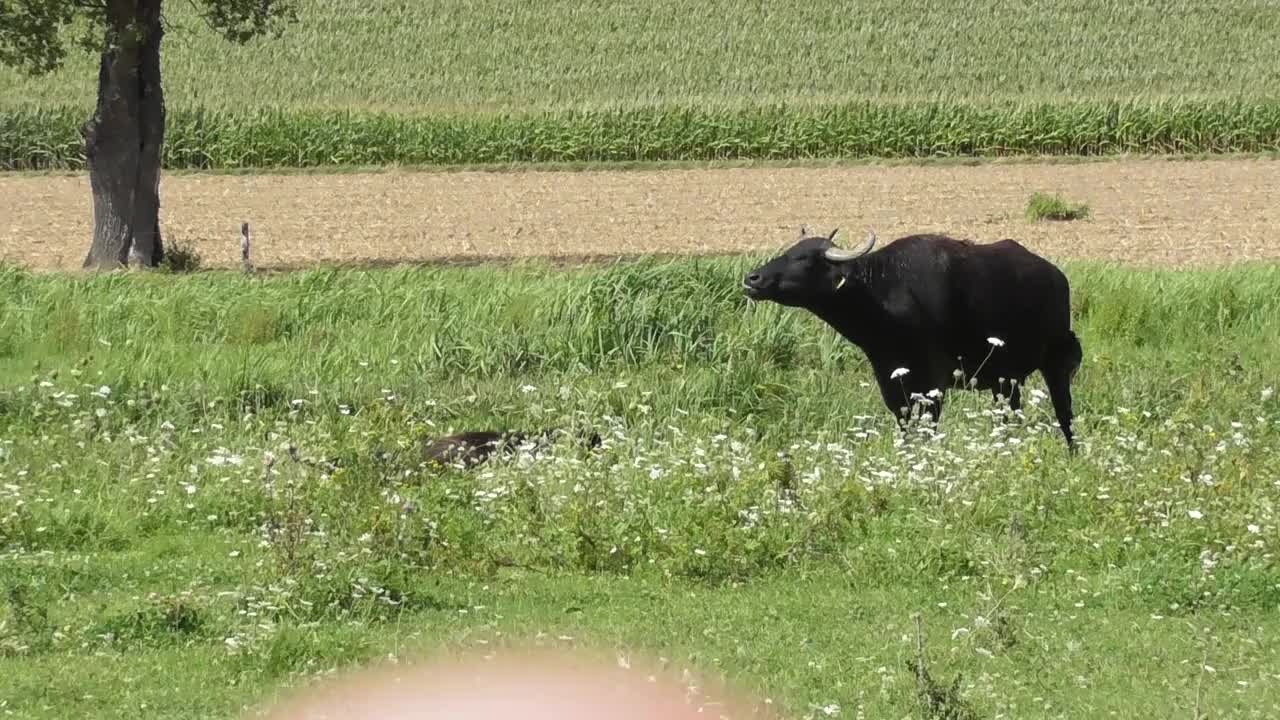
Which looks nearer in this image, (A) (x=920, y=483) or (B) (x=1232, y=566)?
(B) (x=1232, y=566)

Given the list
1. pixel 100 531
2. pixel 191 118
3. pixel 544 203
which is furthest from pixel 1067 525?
pixel 191 118

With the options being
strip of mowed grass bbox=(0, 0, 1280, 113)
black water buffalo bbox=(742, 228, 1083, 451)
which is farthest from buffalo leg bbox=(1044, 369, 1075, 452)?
strip of mowed grass bbox=(0, 0, 1280, 113)

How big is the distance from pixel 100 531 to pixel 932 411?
5978mm

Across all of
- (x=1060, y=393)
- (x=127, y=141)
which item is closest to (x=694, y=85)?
(x=127, y=141)

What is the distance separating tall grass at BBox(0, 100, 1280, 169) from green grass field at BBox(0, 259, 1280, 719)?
25.9m

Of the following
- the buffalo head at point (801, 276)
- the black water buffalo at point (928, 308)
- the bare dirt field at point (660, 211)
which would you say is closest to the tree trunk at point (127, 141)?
the bare dirt field at point (660, 211)

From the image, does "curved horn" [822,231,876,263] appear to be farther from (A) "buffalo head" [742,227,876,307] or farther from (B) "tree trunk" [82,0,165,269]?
(B) "tree trunk" [82,0,165,269]

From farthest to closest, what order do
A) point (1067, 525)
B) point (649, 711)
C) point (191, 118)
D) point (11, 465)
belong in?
point (191, 118) → point (11, 465) → point (1067, 525) → point (649, 711)

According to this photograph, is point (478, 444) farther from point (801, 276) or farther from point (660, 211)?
point (660, 211)

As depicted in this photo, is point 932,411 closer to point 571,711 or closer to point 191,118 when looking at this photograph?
point 571,711

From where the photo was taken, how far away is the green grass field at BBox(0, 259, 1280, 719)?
7.99 m

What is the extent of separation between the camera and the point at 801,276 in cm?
1405

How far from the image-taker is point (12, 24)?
2441cm

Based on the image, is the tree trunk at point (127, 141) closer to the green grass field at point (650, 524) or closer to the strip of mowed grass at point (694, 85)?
the green grass field at point (650, 524)
